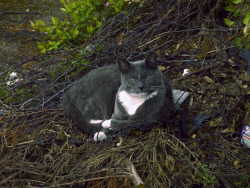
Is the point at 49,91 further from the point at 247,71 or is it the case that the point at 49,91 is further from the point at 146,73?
the point at 247,71

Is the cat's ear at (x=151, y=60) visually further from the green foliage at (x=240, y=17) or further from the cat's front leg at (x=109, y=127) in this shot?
the green foliage at (x=240, y=17)

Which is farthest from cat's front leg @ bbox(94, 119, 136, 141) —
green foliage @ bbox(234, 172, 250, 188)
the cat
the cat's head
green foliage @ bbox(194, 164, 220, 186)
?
green foliage @ bbox(234, 172, 250, 188)

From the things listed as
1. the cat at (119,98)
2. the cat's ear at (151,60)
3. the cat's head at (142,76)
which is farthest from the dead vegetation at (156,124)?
the cat's ear at (151,60)

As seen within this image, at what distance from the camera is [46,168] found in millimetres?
2002

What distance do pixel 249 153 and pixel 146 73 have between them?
103 cm

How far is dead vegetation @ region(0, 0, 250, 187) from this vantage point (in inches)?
70.3

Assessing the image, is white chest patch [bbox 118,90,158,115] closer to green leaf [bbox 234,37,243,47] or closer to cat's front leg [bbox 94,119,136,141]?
cat's front leg [bbox 94,119,136,141]

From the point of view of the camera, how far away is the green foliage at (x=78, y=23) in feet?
11.3

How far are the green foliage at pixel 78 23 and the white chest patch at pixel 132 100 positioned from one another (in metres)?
1.72

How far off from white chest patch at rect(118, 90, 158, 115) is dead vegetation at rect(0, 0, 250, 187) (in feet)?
0.81

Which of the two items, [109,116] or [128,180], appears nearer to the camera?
[128,180]

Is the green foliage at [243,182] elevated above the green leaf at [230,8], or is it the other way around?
the green leaf at [230,8]

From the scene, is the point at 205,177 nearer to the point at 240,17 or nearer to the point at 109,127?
the point at 109,127

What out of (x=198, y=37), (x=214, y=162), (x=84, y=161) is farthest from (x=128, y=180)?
(x=198, y=37)
